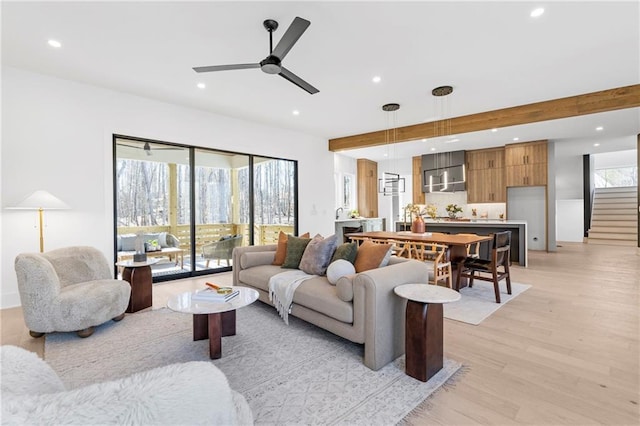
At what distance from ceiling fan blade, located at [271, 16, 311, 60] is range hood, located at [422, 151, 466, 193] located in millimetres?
7610

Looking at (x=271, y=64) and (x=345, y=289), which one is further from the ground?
(x=271, y=64)

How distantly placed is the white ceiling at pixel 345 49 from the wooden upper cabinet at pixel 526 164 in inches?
149

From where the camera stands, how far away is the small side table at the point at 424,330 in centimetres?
207

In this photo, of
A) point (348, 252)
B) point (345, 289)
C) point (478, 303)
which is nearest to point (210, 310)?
point (345, 289)

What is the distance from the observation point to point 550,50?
3232 mm

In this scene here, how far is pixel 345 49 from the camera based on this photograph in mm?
3217

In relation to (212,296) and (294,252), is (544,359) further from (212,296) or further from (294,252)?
(212,296)

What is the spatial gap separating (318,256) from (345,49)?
222cm

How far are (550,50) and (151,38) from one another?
4.12 metres

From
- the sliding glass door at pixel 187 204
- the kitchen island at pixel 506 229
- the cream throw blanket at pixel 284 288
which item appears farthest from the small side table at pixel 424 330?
the kitchen island at pixel 506 229

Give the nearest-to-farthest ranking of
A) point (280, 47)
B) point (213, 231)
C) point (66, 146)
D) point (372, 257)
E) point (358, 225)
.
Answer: point (280, 47) < point (372, 257) < point (66, 146) < point (213, 231) < point (358, 225)

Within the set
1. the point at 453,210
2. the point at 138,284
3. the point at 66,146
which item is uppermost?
the point at 66,146

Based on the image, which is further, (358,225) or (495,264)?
(358,225)

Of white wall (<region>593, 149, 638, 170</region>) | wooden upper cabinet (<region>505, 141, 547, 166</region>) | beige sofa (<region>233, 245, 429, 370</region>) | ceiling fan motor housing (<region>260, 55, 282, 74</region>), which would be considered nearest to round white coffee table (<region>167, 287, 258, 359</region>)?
beige sofa (<region>233, 245, 429, 370</region>)
